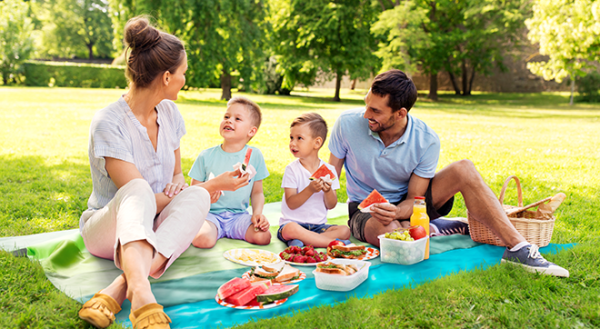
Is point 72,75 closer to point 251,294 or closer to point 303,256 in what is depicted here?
point 303,256

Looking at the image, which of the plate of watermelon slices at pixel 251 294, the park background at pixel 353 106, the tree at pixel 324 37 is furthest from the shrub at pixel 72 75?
the plate of watermelon slices at pixel 251 294

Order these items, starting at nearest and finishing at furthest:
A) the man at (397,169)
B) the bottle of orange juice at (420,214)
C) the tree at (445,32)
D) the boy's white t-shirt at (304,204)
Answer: the bottle of orange juice at (420,214) < the man at (397,169) < the boy's white t-shirt at (304,204) < the tree at (445,32)

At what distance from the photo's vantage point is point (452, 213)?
16.7 feet

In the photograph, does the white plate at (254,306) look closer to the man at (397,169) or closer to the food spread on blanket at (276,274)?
the food spread on blanket at (276,274)

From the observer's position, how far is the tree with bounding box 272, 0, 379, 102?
24.2 meters

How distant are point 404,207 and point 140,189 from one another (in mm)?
2098

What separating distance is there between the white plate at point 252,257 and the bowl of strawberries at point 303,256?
8 cm

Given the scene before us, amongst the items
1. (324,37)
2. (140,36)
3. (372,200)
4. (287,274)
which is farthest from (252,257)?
(324,37)

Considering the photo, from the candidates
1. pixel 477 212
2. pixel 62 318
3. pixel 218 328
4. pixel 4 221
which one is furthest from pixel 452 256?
pixel 4 221

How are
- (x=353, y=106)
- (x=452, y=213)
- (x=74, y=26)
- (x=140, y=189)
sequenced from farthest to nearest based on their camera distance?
(x=74, y=26) < (x=353, y=106) < (x=452, y=213) < (x=140, y=189)

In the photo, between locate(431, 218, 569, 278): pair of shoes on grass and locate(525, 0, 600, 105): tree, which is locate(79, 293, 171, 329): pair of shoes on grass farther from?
locate(525, 0, 600, 105): tree

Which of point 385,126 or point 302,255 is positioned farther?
point 385,126

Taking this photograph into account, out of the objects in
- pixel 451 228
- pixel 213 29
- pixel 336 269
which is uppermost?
pixel 213 29

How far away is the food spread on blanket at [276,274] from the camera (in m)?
2.93
